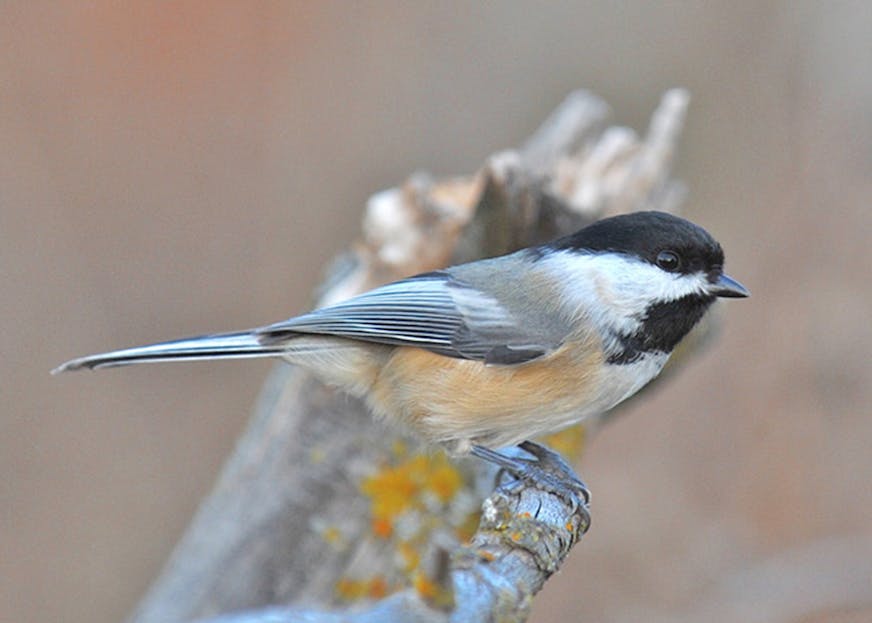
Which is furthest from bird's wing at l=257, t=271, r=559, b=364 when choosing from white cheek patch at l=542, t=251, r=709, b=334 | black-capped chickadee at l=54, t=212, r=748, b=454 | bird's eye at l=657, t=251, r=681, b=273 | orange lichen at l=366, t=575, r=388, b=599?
orange lichen at l=366, t=575, r=388, b=599

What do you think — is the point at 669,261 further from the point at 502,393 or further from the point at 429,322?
the point at 429,322

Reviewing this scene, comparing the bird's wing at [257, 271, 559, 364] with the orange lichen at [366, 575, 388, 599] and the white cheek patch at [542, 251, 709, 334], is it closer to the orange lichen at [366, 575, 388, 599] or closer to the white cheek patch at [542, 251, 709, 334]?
the white cheek patch at [542, 251, 709, 334]

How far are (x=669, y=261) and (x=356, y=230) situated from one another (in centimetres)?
313

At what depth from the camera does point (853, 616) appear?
12.6 feet

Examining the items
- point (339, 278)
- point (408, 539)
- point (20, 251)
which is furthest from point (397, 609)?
point (20, 251)

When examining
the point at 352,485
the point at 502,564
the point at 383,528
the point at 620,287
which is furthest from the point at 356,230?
the point at 502,564

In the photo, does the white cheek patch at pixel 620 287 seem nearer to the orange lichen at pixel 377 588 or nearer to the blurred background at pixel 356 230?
the orange lichen at pixel 377 588

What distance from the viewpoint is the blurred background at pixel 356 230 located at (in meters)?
4.02

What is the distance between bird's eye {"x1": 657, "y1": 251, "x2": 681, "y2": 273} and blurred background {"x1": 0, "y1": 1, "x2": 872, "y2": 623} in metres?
1.43

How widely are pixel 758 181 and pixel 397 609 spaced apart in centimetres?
344

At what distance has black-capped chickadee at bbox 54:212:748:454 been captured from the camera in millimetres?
2430

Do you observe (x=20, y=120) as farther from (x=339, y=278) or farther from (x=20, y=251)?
(x=339, y=278)

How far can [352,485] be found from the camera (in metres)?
2.99

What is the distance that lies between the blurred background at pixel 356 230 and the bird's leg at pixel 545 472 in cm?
118
